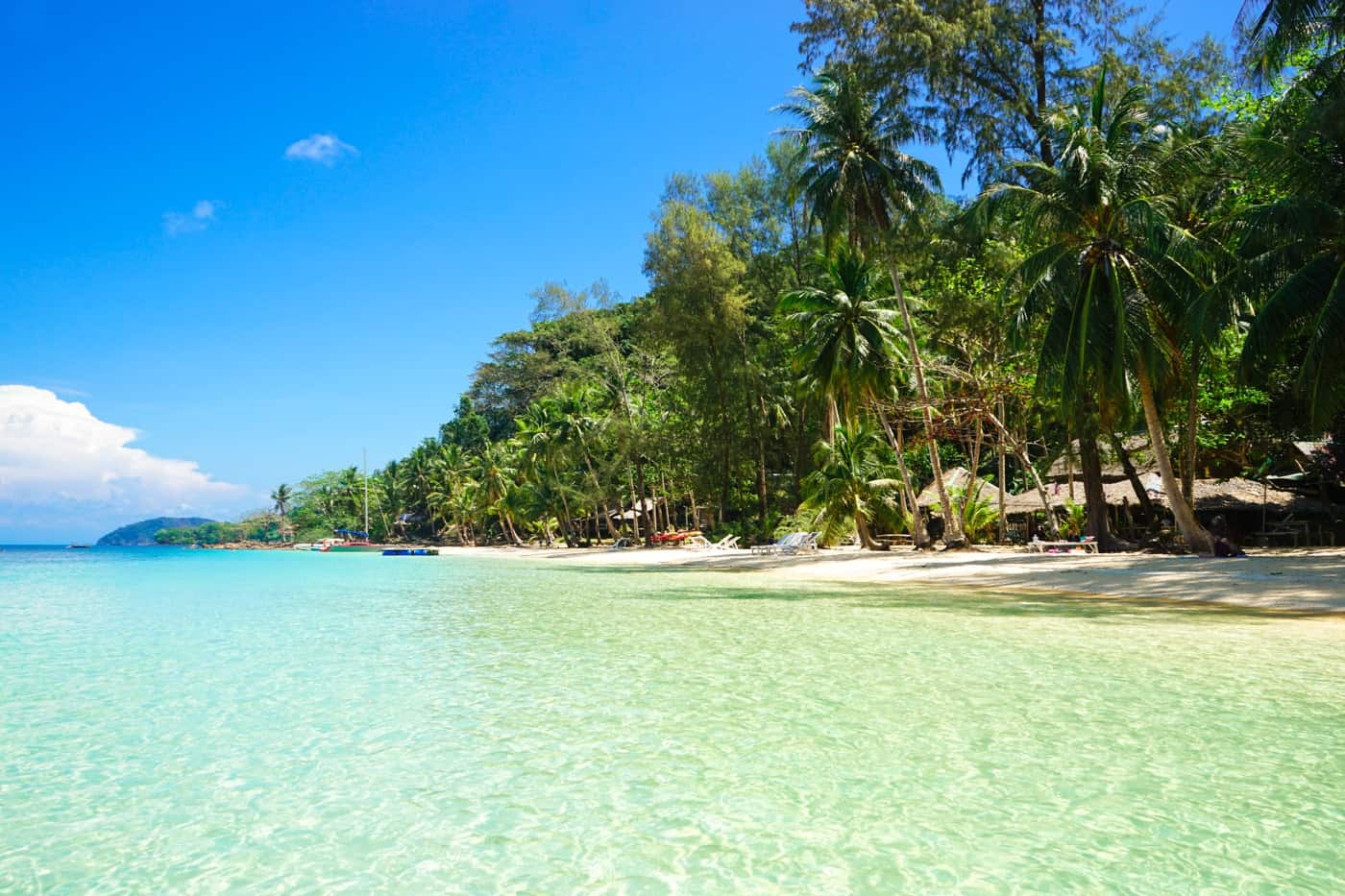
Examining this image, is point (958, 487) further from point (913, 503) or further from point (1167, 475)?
point (1167, 475)

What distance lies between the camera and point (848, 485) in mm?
25500

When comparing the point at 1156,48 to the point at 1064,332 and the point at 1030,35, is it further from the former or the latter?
the point at 1064,332

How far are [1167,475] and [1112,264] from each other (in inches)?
177

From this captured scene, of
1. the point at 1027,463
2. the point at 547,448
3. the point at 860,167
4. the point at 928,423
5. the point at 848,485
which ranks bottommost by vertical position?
the point at 848,485

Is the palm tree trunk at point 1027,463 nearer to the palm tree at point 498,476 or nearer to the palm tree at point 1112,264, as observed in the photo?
the palm tree at point 1112,264

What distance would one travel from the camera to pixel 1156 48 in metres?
22.2

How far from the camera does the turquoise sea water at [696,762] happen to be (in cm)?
373

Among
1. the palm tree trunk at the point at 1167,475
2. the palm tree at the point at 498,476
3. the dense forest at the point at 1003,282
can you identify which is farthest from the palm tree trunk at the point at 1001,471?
the palm tree at the point at 498,476

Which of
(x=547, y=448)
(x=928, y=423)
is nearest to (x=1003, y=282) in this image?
(x=928, y=423)

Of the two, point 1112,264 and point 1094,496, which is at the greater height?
point 1112,264

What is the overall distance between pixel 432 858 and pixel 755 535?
102 ft

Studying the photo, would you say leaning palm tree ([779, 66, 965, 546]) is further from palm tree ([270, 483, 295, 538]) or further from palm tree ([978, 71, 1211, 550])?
palm tree ([270, 483, 295, 538])

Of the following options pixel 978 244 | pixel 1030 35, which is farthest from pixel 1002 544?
pixel 1030 35

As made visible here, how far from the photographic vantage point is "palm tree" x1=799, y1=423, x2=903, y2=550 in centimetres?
2548
